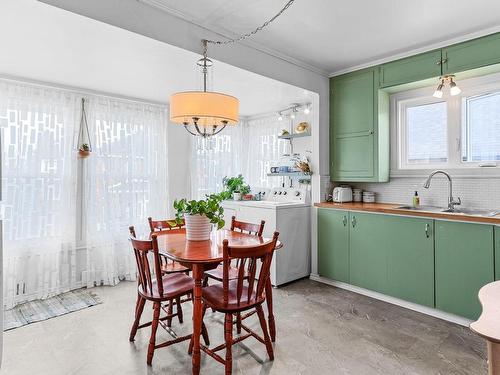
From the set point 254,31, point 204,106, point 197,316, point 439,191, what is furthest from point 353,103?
point 197,316

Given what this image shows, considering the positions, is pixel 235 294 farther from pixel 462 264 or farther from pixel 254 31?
pixel 254 31

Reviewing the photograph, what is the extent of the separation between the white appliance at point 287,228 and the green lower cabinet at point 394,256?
2.00ft

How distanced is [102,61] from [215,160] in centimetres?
227

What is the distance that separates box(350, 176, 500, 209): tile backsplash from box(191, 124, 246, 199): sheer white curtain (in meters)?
1.76

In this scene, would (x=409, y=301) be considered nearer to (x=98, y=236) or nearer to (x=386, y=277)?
(x=386, y=277)

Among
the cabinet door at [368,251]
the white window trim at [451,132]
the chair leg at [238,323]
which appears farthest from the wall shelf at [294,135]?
the chair leg at [238,323]

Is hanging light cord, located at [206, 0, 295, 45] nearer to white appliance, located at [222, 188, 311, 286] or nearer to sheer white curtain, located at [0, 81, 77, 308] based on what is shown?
white appliance, located at [222, 188, 311, 286]

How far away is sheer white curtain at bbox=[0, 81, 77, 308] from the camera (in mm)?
3178

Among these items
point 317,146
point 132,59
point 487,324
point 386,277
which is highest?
point 132,59

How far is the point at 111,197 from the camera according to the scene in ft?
12.6

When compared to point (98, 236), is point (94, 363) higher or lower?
lower

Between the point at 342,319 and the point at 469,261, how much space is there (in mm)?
1161

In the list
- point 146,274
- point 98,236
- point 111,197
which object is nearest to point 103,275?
point 98,236

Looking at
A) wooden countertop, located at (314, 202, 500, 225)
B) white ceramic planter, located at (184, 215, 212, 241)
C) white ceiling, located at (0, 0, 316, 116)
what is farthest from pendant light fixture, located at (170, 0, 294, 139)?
wooden countertop, located at (314, 202, 500, 225)
